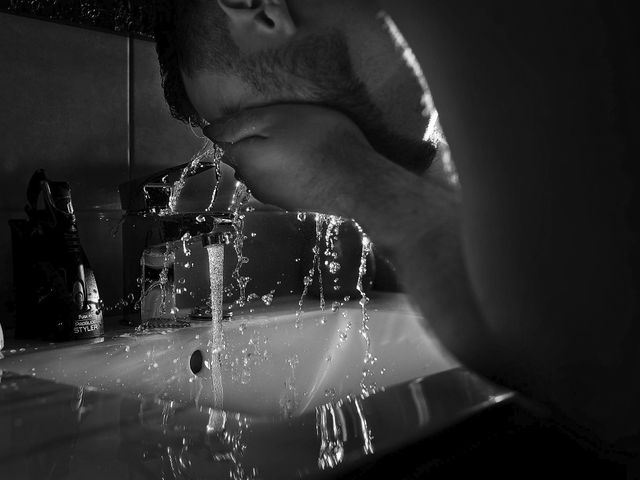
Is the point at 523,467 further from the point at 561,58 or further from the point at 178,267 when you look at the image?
the point at 178,267

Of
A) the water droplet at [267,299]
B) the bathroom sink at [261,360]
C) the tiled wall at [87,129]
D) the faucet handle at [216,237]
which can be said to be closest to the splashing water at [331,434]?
the bathroom sink at [261,360]

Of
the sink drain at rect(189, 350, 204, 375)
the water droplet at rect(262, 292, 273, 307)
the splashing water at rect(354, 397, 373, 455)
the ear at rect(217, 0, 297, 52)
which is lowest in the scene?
the sink drain at rect(189, 350, 204, 375)

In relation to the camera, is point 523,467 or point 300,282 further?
point 300,282

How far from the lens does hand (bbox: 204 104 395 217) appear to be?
283 millimetres

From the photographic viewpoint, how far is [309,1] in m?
0.29

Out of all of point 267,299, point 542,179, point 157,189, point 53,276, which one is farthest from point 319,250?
point 542,179

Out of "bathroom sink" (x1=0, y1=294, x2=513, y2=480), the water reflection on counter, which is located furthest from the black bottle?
the water reflection on counter

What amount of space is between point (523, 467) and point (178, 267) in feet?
2.45

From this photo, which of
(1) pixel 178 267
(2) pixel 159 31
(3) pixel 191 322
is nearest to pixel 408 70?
(2) pixel 159 31

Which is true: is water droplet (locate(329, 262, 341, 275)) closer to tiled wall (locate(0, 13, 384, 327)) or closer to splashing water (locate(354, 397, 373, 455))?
tiled wall (locate(0, 13, 384, 327))

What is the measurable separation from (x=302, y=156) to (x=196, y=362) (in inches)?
22.6

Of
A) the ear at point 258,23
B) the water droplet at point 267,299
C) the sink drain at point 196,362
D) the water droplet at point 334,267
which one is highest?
the ear at point 258,23

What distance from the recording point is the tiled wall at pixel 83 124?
0.84 meters

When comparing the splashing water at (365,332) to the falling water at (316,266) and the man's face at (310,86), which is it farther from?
the man's face at (310,86)
